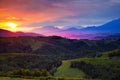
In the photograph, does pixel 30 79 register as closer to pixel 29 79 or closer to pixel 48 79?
pixel 29 79

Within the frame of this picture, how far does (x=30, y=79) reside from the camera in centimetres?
5012

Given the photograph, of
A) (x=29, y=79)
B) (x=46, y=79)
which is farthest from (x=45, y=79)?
(x=29, y=79)

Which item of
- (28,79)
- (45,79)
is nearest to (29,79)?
(28,79)

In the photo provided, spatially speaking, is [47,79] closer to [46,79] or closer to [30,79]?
[46,79]

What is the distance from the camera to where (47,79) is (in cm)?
4950

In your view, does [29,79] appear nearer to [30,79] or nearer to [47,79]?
[30,79]

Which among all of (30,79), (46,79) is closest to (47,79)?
(46,79)

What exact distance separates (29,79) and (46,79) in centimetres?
355

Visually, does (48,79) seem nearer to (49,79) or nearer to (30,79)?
(49,79)

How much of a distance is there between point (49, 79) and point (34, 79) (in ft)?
11.0

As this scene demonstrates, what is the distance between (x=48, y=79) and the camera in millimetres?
49094

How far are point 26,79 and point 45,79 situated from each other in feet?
13.5

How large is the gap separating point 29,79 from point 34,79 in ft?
3.28

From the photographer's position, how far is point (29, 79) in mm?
50312
